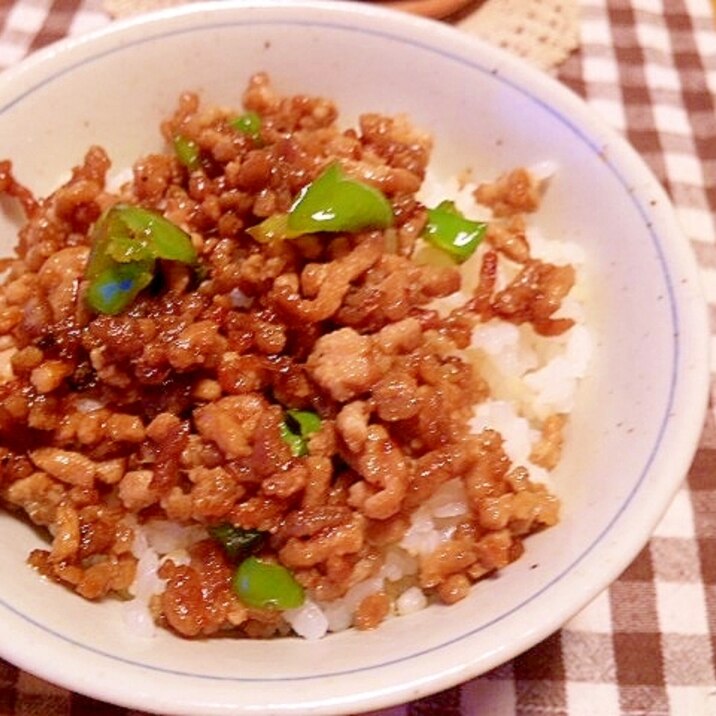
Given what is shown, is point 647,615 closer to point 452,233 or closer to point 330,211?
point 452,233

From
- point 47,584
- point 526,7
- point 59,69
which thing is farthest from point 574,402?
point 526,7

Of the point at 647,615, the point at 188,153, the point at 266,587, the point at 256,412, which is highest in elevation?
the point at 188,153

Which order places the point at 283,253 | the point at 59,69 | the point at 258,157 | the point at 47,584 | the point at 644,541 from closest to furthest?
the point at 644,541, the point at 47,584, the point at 283,253, the point at 258,157, the point at 59,69

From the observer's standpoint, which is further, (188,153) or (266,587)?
(188,153)

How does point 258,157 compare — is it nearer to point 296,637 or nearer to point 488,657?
point 296,637

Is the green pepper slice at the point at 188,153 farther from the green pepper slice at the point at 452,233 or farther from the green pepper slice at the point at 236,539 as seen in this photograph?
the green pepper slice at the point at 236,539

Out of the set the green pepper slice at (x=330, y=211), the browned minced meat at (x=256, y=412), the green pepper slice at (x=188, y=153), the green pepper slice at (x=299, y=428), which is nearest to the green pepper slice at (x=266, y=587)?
the browned minced meat at (x=256, y=412)

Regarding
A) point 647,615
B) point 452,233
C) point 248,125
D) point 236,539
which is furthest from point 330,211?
point 647,615
